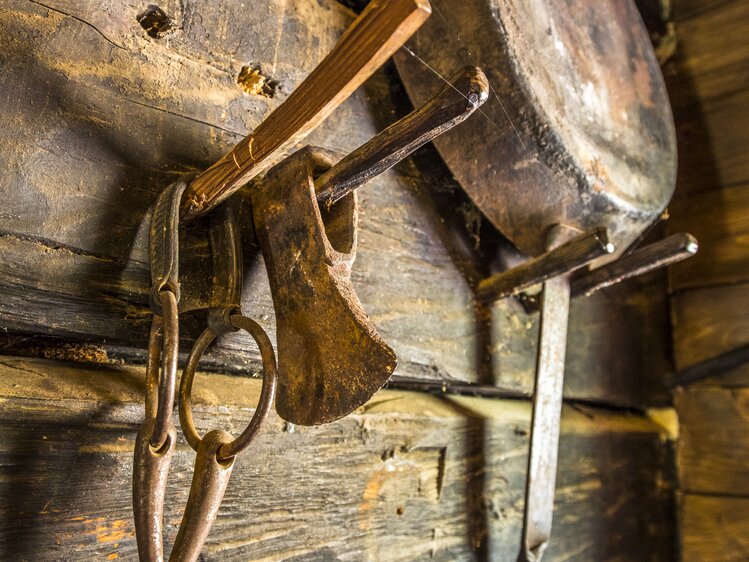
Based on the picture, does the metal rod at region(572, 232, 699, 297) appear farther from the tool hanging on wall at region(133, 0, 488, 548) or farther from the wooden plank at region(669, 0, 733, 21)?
the wooden plank at region(669, 0, 733, 21)

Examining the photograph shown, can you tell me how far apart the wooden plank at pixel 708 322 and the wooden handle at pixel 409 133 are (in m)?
0.85

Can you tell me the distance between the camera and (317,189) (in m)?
0.59

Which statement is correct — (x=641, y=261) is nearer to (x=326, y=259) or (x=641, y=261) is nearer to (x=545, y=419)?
(x=545, y=419)

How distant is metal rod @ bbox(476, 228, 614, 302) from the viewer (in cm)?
74

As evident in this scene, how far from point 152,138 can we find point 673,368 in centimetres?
103

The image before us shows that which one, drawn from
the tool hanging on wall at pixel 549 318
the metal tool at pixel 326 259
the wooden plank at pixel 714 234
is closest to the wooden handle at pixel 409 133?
the metal tool at pixel 326 259

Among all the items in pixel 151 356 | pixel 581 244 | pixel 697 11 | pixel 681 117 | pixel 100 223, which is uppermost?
pixel 697 11

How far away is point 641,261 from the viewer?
0.82m

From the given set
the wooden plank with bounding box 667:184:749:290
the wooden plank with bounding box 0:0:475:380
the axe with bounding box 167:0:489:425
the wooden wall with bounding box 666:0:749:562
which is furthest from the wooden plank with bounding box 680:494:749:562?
the axe with bounding box 167:0:489:425

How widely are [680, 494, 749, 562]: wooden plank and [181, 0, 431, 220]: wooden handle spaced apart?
3.41 ft

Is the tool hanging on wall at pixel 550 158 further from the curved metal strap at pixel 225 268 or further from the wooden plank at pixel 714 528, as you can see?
the wooden plank at pixel 714 528

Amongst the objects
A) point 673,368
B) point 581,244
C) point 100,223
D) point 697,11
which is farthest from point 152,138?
A: point 697,11

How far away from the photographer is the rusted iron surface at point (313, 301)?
0.52 meters

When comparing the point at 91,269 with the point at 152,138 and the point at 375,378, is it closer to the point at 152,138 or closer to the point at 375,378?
the point at 152,138
